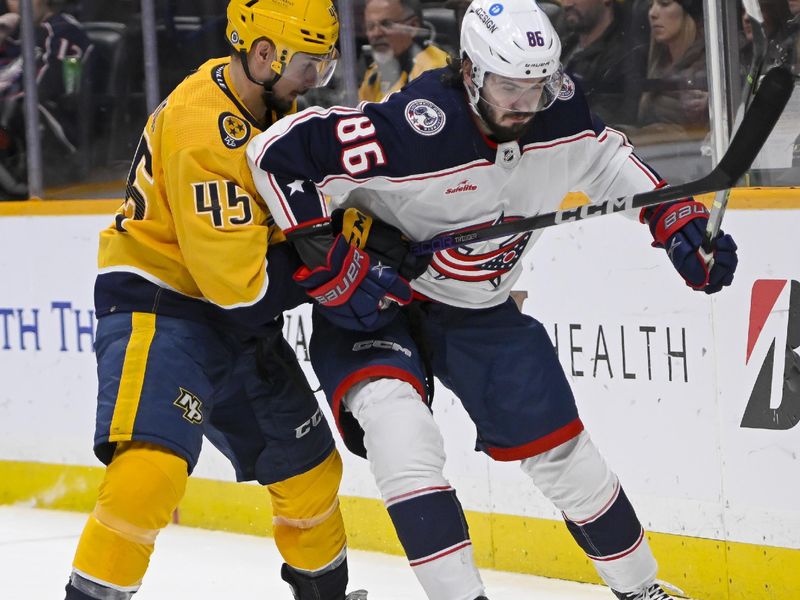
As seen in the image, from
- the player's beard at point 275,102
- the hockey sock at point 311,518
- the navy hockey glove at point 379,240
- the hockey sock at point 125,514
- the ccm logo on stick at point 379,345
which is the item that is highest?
the player's beard at point 275,102

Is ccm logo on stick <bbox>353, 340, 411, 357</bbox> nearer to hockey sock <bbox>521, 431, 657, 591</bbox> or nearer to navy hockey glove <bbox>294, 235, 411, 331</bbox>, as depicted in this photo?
navy hockey glove <bbox>294, 235, 411, 331</bbox>

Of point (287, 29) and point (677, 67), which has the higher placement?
point (287, 29)

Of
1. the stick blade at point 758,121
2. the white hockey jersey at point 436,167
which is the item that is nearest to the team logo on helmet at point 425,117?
the white hockey jersey at point 436,167

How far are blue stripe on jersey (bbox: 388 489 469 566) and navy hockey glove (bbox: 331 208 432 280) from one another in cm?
44

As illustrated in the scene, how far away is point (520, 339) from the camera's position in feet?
9.68

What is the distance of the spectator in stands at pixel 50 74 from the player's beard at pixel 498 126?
2409 mm

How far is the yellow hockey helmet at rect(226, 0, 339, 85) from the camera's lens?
278 cm

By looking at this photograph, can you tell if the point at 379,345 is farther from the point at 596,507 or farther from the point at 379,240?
the point at 596,507

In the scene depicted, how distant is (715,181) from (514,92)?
0.39 meters

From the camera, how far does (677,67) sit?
3.69m

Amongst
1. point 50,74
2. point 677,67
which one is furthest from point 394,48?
point 50,74

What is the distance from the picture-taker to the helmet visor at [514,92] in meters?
2.67

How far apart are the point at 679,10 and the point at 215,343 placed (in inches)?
59.4

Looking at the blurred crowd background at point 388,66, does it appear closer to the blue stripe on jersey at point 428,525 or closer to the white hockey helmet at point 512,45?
the white hockey helmet at point 512,45
